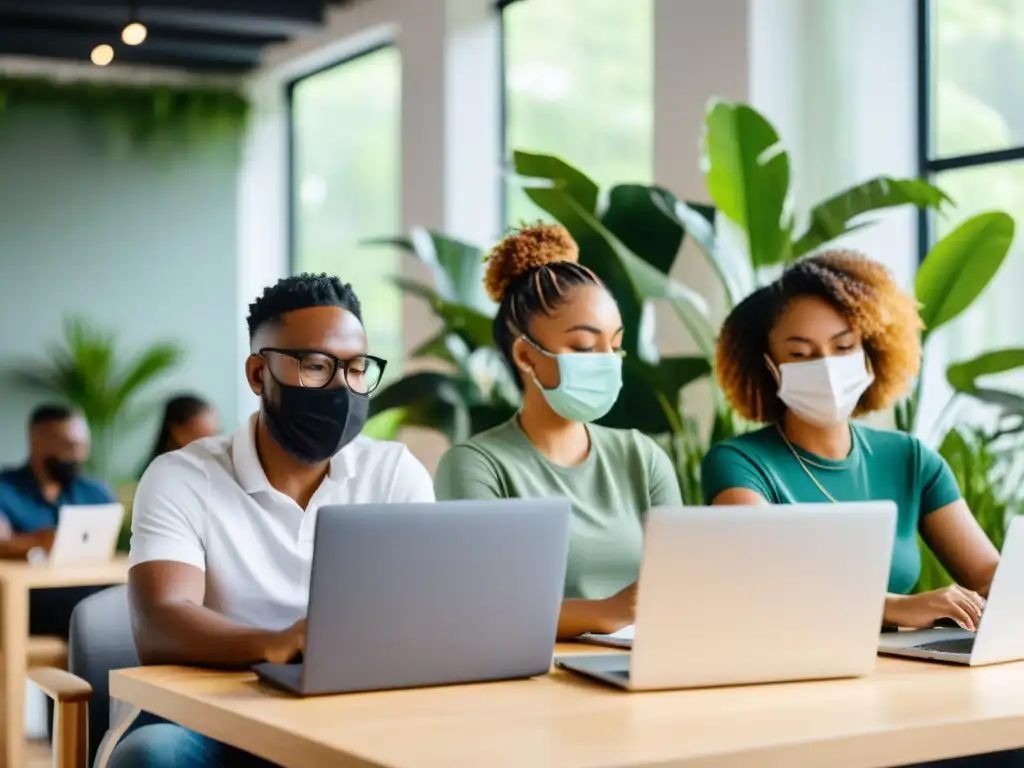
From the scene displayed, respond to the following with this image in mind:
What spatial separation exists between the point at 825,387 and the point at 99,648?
1.29 meters

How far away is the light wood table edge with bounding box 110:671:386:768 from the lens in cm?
141

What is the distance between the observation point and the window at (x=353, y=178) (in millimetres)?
7262

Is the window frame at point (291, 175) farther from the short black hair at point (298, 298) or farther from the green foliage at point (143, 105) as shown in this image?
the short black hair at point (298, 298)

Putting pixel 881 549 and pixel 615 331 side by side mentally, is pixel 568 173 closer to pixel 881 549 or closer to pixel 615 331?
pixel 615 331

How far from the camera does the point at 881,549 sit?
1.76 m

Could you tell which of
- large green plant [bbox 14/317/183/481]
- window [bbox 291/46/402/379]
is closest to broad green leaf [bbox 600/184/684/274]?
window [bbox 291/46/402/379]

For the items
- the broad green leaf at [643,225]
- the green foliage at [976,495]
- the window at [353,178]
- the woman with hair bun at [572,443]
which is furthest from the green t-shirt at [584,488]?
the window at [353,178]

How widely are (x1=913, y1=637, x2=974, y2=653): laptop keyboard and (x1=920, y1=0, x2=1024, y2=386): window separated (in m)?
2.42

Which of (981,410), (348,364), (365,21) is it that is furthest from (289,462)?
(365,21)

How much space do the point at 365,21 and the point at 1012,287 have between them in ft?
12.4

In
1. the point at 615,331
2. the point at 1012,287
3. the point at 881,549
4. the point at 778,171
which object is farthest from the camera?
the point at 1012,287

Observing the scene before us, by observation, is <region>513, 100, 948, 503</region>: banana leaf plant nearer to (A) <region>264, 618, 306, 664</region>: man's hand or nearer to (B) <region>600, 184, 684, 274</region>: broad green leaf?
(B) <region>600, 184, 684, 274</region>: broad green leaf

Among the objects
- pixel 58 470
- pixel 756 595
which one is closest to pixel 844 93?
pixel 58 470

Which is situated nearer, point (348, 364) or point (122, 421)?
point (348, 364)
